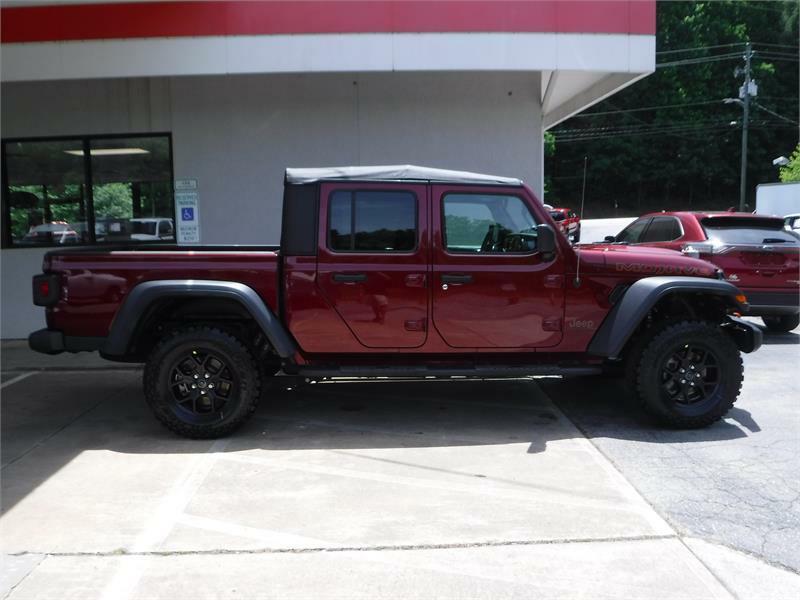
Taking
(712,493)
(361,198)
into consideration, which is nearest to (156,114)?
(361,198)

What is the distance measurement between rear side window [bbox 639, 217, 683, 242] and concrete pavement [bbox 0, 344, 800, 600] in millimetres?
4481

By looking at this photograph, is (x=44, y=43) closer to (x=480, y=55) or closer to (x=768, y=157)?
(x=480, y=55)

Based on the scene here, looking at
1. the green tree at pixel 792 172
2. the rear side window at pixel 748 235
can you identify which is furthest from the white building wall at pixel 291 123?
the green tree at pixel 792 172

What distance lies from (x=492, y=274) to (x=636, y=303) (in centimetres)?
113

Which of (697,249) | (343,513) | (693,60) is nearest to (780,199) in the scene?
(697,249)

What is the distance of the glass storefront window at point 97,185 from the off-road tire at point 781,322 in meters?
8.56

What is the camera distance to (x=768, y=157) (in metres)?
57.7

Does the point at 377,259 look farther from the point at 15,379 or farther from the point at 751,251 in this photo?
the point at 751,251

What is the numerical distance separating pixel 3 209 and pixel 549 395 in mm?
7973

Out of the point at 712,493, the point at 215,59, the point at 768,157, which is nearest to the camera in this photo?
the point at 712,493

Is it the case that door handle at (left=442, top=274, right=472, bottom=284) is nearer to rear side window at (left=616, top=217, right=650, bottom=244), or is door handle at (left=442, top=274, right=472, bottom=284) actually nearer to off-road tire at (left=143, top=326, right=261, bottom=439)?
off-road tire at (left=143, top=326, right=261, bottom=439)

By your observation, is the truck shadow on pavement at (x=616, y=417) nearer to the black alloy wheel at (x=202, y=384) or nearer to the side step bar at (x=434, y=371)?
the side step bar at (x=434, y=371)

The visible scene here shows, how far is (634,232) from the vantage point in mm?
10727

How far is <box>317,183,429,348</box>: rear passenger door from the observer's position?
540 centimetres
